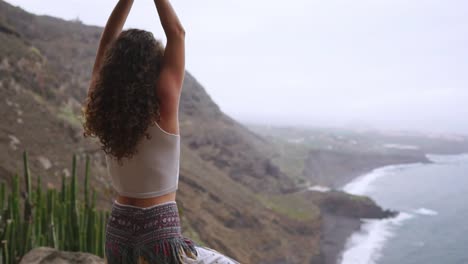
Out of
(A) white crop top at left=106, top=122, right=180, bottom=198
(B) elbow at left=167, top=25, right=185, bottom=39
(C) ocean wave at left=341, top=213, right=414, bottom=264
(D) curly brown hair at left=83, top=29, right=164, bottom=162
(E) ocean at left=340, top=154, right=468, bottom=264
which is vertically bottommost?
(C) ocean wave at left=341, top=213, right=414, bottom=264

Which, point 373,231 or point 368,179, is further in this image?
point 368,179

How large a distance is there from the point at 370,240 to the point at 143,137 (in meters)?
14.2

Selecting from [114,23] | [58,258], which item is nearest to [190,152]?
[58,258]

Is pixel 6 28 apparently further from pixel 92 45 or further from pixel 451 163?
pixel 451 163

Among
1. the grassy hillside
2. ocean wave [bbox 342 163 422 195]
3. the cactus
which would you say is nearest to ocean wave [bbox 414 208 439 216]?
the grassy hillside

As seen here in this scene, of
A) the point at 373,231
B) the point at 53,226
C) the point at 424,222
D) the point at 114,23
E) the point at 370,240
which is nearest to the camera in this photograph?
the point at 114,23

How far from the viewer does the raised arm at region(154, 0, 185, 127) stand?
4.62 feet

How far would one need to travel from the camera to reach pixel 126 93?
143 centimetres

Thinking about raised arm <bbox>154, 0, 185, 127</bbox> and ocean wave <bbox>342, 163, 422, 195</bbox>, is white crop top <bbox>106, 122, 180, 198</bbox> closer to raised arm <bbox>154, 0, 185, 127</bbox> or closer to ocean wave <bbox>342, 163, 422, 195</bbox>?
raised arm <bbox>154, 0, 185, 127</bbox>

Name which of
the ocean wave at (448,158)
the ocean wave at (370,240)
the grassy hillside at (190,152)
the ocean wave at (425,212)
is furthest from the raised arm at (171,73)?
the ocean wave at (448,158)

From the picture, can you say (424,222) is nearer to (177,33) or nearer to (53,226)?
(53,226)

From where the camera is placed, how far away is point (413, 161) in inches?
739

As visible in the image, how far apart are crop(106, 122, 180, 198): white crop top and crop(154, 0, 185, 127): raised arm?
0.16 ft

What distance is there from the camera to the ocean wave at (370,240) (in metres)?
11.5
